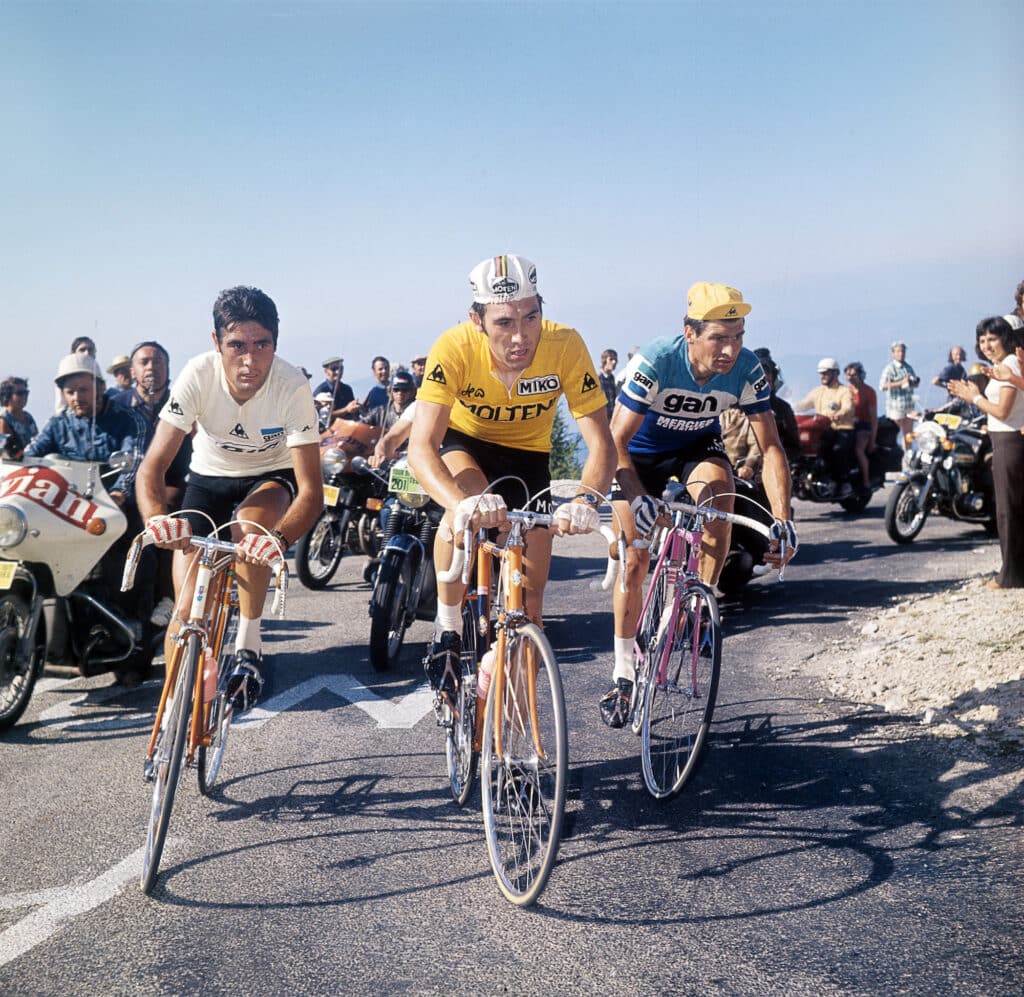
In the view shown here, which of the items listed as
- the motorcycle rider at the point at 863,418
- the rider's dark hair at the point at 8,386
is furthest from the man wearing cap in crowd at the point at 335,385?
the motorcycle rider at the point at 863,418

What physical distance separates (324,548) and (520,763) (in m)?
6.96

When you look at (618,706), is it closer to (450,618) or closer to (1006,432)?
(450,618)

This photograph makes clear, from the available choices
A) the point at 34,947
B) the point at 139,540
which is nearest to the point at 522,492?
the point at 139,540

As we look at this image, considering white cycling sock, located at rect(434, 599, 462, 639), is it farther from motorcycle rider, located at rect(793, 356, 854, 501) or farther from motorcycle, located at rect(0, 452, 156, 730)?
motorcycle rider, located at rect(793, 356, 854, 501)

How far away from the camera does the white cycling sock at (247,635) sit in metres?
4.92

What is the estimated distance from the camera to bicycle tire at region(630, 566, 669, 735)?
5000mm

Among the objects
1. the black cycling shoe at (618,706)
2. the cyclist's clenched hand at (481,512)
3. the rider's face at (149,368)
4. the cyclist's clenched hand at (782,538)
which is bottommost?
the black cycling shoe at (618,706)

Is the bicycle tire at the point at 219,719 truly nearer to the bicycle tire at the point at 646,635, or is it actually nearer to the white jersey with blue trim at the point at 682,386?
the bicycle tire at the point at 646,635

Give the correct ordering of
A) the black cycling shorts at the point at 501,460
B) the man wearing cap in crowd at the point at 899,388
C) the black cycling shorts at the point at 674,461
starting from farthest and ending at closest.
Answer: the man wearing cap in crowd at the point at 899,388, the black cycling shorts at the point at 674,461, the black cycling shorts at the point at 501,460

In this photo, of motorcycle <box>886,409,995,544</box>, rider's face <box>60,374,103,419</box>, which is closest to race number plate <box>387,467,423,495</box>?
rider's face <box>60,374,103,419</box>

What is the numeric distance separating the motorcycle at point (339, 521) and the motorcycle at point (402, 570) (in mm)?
2400

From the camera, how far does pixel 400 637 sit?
24.3ft

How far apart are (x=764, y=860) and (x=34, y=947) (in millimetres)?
2610

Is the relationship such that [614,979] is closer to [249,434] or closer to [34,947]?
[34,947]
